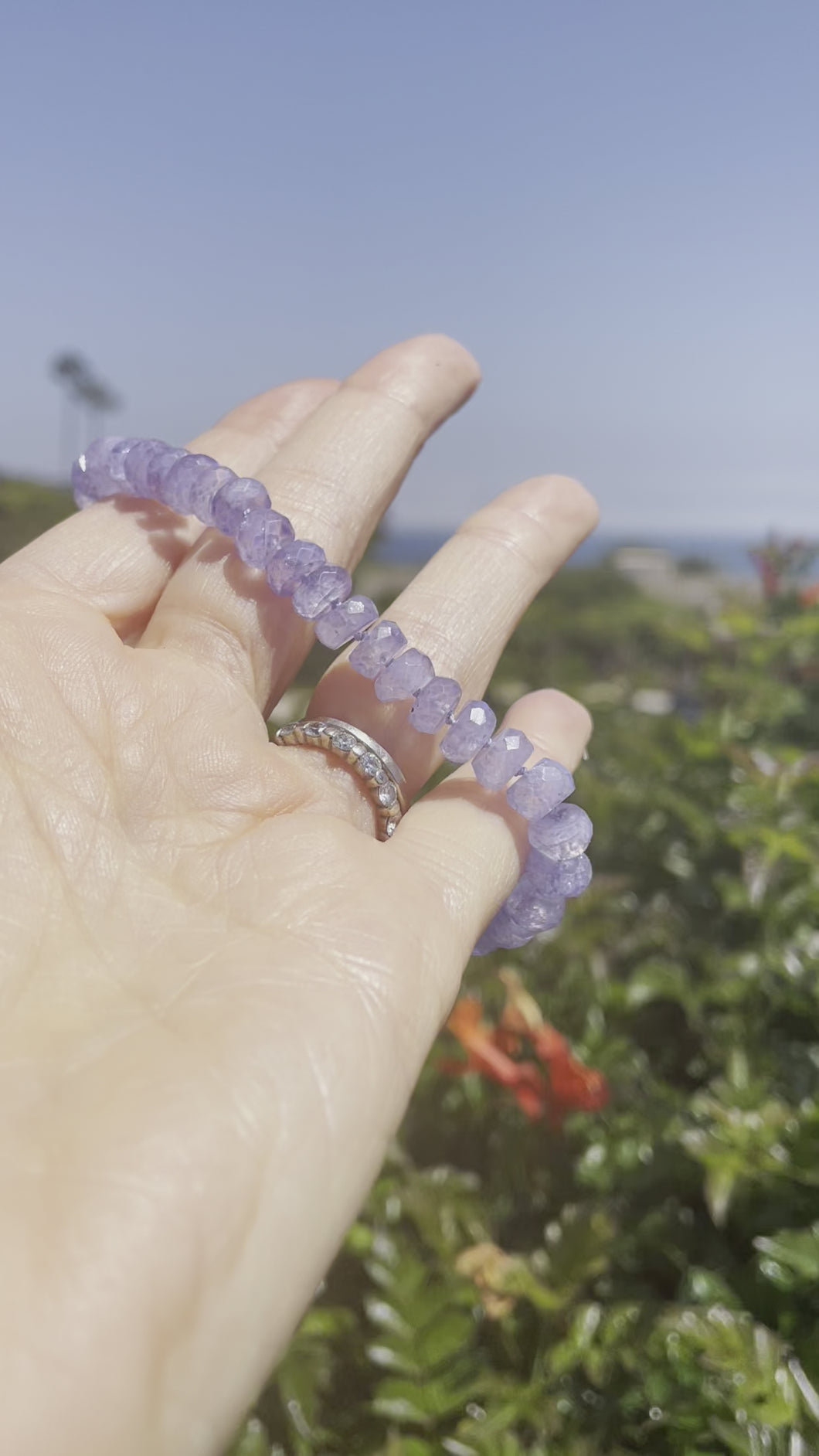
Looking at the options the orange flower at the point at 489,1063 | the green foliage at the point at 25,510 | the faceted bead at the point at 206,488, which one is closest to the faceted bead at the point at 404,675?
the faceted bead at the point at 206,488

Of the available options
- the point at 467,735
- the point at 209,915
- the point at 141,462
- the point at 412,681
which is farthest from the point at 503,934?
the point at 141,462

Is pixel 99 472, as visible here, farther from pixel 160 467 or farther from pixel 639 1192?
pixel 639 1192

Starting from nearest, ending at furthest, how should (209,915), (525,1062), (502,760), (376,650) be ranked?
(209,915)
(502,760)
(376,650)
(525,1062)

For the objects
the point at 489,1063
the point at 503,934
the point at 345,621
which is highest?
the point at 345,621

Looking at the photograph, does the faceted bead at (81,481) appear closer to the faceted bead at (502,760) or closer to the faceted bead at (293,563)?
the faceted bead at (293,563)

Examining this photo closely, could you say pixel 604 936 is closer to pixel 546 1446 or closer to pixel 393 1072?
pixel 546 1446

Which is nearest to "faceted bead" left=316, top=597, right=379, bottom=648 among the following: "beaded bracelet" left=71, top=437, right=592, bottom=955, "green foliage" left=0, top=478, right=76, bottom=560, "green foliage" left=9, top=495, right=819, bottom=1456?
"beaded bracelet" left=71, top=437, right=592, bottom=955
